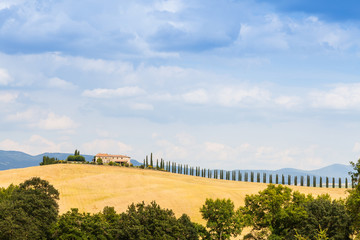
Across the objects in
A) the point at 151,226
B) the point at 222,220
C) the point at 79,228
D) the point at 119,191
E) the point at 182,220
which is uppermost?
the point at 182,220

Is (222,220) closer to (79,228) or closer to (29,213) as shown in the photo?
(79,228)

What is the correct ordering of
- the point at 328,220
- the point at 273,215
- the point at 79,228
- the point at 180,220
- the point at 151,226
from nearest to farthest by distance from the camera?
the point at 79,228 → the point at 151,226 → the point at 180,220 → the point at 328,220 → the point at 273,215

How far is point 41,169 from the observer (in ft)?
458

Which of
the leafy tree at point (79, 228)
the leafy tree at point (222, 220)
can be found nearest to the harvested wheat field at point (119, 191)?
the leafy tree at point (222, 220)

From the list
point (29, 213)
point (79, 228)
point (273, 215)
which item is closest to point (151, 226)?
point (79, 228)

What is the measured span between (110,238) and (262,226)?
77.8ft

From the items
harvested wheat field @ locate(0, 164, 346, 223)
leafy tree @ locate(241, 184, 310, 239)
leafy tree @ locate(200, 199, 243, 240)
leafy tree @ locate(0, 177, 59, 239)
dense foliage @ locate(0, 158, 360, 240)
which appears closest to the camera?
leafy tree @ locate(0, 177, 59, 239)

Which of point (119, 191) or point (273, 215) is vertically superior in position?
point (273, 215)

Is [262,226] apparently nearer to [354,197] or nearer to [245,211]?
[245,211]

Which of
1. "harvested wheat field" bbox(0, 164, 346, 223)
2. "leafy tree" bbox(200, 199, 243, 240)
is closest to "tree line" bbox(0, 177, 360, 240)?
"leafy tree" bbox(200, 199, 243, 240)

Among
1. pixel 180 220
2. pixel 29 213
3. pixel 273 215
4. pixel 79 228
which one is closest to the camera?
pixel 79 228

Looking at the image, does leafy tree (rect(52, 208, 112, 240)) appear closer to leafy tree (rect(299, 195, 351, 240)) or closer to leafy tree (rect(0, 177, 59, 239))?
leafy tree (rect(0, 177, 59, 239))

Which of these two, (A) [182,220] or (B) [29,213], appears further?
(B) [29,213]

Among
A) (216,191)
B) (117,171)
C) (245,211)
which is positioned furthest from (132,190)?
(245,211)
